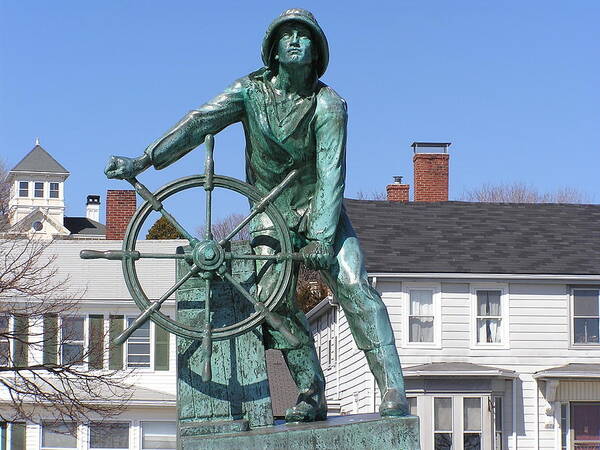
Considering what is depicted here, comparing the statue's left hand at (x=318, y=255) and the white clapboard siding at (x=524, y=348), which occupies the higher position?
the white clapboard siding at (x=524, y=348)

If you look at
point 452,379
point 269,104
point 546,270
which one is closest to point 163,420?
point 452,379

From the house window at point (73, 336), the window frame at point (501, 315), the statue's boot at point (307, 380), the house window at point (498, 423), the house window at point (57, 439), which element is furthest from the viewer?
the house window at point (73, 336)

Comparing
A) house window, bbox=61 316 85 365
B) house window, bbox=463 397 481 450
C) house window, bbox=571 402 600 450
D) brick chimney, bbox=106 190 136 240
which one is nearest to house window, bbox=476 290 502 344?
house window, bbox=463 397 481 450

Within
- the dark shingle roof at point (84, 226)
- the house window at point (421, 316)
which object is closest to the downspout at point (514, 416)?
the house window at point (421, 316)

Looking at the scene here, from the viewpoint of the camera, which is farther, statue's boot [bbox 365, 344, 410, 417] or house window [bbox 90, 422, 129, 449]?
house window [bbox 90, 422, 129, 449]

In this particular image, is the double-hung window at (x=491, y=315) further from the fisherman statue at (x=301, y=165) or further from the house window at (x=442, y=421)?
the fisherman statue at (x=301, y=165)

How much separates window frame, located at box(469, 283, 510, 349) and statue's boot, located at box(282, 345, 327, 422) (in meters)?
24.5

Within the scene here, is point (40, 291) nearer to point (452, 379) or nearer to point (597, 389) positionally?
point (452, 379)

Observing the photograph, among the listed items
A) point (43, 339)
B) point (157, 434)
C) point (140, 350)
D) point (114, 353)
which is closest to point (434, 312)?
point (157, 434)

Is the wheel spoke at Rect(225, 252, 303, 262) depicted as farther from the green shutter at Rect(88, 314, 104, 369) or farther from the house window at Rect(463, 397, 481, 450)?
the house window at Rect(463, 397, 481, 450)

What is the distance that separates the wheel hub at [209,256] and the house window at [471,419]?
24605 millimetres

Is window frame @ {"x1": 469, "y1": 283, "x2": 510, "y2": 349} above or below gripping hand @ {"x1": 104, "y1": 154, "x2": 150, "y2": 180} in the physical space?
above

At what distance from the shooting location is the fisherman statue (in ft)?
27.0

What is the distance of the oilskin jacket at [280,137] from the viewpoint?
841 centimetres
